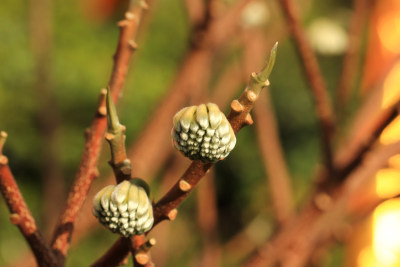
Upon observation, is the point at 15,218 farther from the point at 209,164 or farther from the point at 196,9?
the point at 196,9

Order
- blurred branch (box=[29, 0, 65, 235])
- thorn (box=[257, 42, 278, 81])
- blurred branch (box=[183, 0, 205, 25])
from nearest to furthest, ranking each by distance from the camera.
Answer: thorn (box=[257, 42, 278, 81])
blurred branch (box=[183, 0, 205, 25])
blurred branch (box=[29, 0, 65, 235])

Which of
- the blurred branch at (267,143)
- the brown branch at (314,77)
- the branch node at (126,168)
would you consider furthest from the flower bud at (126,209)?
the blurred branch at (267,143)

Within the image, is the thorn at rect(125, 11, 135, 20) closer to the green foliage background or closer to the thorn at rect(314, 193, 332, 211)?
the thorn at rect(314, 193, 332, 211)

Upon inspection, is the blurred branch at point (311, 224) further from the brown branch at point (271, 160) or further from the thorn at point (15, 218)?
the thorn at point (15, 218)

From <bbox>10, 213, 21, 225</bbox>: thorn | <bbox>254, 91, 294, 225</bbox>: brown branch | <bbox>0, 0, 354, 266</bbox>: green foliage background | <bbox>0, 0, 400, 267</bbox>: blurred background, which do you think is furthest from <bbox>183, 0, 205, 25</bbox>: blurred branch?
<bbox>0, 0, 354, 266</bbox>: green foliage background

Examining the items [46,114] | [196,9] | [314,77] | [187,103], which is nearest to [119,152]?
[314,77]

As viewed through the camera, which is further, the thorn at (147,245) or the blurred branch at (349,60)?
the blurred branch at (349,60)
